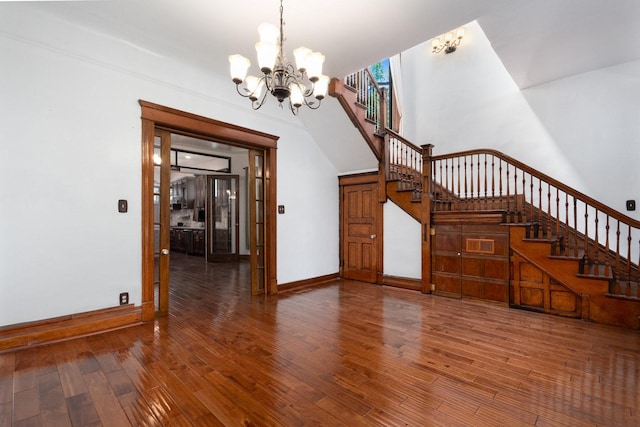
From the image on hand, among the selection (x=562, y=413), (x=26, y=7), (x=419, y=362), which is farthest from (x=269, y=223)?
(x=562, y=413)

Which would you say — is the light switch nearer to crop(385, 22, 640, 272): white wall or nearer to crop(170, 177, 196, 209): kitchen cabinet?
crop(385, 22, 640, 272): white wall

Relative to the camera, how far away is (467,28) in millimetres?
5707

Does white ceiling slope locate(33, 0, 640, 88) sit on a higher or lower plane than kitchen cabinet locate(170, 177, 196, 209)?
higher

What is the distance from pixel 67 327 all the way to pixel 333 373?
108 inches

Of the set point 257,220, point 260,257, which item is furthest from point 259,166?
point 260,257

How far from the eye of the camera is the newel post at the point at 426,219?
4.78 meters

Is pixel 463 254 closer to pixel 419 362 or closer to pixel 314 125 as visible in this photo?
pixel 419 362

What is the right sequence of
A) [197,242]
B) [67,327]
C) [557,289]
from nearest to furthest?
[67,327] < [557,289] < [197,242]

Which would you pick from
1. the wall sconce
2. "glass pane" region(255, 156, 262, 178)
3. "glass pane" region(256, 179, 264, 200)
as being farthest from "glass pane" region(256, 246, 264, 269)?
the wall sconce

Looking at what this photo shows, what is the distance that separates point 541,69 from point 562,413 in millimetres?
4631

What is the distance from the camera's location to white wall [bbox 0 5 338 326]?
267 centimetres

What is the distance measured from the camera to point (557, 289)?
3.68 meters

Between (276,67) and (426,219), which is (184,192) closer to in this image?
(426,219)

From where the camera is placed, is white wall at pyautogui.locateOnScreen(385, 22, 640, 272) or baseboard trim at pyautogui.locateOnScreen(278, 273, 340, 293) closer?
white wall at pyautogui.locateOnScreen(385, 22, 640, 272)
